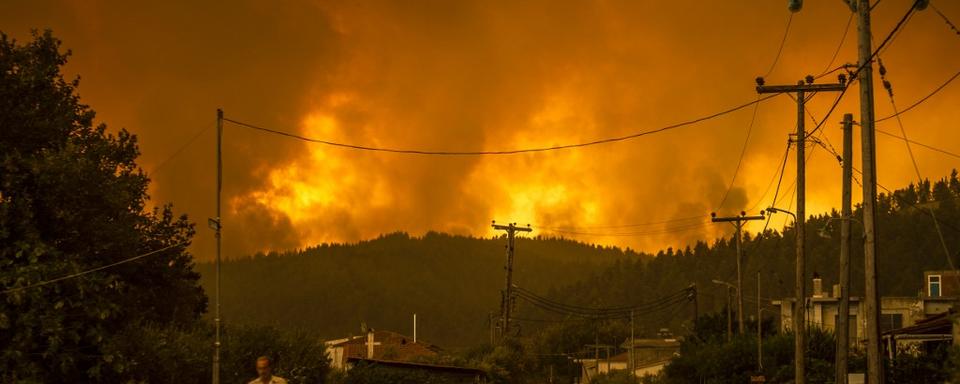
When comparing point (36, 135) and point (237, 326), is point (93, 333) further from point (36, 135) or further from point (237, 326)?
point (237, 326)

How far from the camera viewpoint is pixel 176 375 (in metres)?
41.8

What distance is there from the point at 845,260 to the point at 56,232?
95.3 ft

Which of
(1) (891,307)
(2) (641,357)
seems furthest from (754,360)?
(2) (641,357)

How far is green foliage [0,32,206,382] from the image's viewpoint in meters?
36.6

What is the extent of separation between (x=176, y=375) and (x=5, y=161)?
10477 millimetres

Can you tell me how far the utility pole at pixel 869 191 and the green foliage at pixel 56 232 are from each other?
26005mm

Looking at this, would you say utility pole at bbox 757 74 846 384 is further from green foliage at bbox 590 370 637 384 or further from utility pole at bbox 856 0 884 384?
green foliage at bbox 590 370 637 384

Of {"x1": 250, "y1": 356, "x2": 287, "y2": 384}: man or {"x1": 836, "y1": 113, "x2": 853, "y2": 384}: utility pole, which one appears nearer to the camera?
{"x1": 250, "y1": 356, "x2": 287, "y2": 384}: man

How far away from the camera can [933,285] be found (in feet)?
251

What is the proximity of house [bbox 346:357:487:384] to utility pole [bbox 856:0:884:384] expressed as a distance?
37.7 meters

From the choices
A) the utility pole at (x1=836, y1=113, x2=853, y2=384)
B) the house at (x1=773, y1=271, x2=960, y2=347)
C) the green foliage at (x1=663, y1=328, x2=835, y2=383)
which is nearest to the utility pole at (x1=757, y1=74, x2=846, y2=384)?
the utility pole at (x1=836, y1=113, x2=853, y2=384)

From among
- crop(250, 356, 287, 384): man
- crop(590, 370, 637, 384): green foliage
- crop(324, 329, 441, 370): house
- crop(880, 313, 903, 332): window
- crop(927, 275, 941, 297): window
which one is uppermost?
crop(927, 275, 941, 297): window

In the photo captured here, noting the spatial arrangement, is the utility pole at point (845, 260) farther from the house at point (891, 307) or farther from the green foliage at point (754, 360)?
the house at point (891, 307)

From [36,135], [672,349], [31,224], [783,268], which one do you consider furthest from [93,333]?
[783,268]
